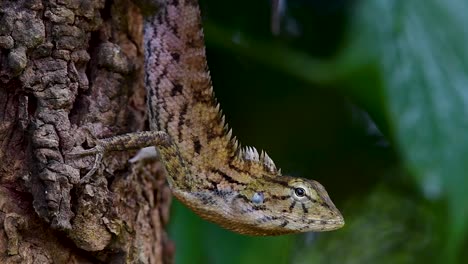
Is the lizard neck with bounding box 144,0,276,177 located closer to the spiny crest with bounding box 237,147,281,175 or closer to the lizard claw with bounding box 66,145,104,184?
the spiny crest with bounding box 237,147,281,175

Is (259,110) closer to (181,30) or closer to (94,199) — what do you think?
(181,30)

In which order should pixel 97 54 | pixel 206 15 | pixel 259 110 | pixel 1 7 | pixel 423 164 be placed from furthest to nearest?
1. pixel 259 110
2. pixel 206 15
3. pixel 423 164
4. pixel 97 54
5. pixel 1 7

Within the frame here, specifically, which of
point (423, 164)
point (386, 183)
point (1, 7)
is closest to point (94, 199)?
point (1, 7)

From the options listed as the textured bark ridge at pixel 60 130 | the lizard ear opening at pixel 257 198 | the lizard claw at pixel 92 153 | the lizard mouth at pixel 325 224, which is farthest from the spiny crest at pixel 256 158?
the lizard claw at pixel 92 153

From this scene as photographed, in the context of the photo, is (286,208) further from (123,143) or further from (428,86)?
(428,86)

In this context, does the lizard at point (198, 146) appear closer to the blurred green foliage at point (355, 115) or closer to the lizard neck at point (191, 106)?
the lizard neck at point (191, 106)

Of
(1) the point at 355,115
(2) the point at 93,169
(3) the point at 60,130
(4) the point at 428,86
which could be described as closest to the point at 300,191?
(4) the point at 428,86

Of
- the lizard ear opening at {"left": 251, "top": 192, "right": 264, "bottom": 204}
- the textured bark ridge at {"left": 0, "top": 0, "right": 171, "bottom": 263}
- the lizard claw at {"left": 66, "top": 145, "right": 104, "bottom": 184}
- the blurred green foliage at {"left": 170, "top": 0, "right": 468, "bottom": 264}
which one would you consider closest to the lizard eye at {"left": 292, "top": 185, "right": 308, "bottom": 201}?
the lizard ear opening at {"left": 251, "top": 192, "right": 264, "bottom": 204}
